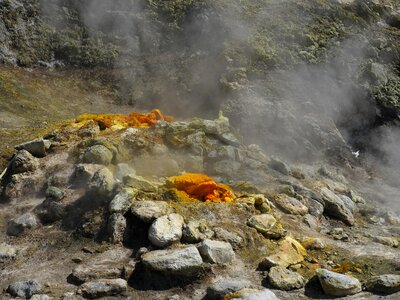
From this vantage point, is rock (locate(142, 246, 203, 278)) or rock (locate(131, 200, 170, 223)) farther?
rock (locate(131, 200, 170, 223))

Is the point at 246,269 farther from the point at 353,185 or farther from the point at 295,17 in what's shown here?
the point at 295,17

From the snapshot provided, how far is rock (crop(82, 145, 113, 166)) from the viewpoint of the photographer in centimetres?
905

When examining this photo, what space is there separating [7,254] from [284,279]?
429cm

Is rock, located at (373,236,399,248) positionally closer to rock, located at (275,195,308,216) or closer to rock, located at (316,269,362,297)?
rock, located at (275,195,308,216)

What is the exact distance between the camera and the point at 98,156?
906cm

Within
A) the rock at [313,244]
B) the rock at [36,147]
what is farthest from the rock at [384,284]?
the rock at [36,147]

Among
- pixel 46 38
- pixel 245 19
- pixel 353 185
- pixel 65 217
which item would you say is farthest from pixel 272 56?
pixel 65 217

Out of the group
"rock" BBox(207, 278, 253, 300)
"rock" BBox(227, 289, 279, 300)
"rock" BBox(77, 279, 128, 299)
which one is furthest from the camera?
"rock" BBox(77, 279, 128, 299)

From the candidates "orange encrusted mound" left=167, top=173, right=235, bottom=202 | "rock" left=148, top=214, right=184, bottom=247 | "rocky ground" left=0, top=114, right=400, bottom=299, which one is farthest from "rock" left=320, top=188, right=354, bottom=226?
"rock" left=148, top=214, right=184, bottom=247

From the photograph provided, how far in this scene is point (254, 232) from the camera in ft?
24.7

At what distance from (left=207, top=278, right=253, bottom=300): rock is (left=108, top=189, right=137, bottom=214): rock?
2117 millimetres

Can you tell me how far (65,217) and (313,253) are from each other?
4.31 meters

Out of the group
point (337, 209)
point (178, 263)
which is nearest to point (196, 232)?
point (178, 263)

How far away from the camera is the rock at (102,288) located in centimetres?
619
